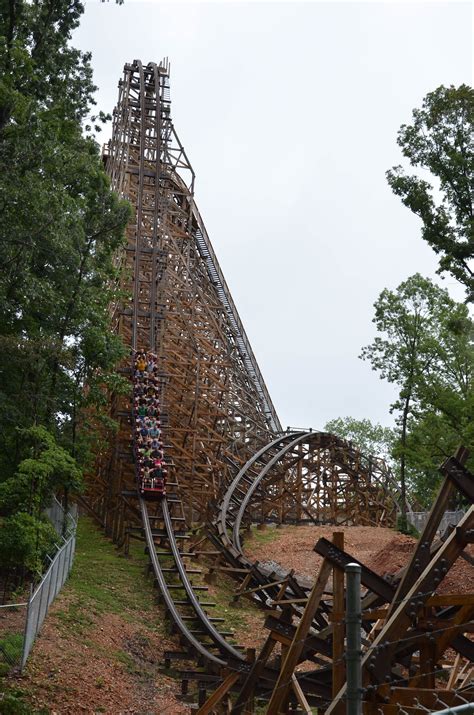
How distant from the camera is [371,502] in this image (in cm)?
3147

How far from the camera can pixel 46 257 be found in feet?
56.1

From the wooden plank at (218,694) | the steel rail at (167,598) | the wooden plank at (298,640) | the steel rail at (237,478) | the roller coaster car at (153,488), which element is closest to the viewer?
the wooden plank at (298,640)

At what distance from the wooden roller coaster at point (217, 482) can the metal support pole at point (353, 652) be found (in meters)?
3.33

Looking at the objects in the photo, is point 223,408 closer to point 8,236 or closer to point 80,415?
point 80,415

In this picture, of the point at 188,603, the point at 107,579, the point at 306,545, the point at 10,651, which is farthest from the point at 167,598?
the point at 306,545

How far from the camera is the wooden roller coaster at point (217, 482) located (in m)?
8.23

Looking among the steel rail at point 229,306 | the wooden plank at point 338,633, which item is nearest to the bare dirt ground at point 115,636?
the wooden plank at point 338,633

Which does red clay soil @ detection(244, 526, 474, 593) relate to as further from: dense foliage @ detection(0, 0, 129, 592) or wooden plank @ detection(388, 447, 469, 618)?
wooden plank @ detection(388, 447, 469, 618)

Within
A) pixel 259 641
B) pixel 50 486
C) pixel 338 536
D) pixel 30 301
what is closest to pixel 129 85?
pixel 30 301

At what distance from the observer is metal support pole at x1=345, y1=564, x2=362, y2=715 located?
4000mm

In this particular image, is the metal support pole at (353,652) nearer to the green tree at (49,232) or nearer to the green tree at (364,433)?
the green tree at (49,232)

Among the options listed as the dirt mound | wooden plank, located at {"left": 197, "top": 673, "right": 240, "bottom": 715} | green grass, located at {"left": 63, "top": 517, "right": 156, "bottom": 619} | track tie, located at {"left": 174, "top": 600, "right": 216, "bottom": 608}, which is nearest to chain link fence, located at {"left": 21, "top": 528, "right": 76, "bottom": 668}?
green grass, located at {"left": 63, "top": 517, "right": 156, "bottom": 619}

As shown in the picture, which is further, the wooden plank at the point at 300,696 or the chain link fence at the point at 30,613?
the chain link fence at the point at 30,613

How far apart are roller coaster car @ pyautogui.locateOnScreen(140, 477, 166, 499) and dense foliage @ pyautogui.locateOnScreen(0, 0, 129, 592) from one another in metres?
2.75
